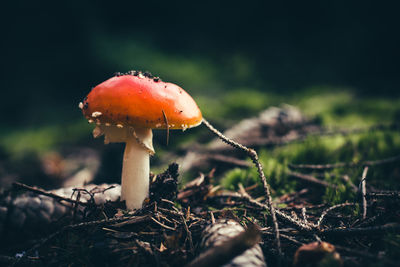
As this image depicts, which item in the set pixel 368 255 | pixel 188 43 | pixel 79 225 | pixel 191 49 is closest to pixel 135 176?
pixel 79 225

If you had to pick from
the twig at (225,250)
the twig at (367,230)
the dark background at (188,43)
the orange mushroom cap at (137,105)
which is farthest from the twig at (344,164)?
the dark background at (188,43)

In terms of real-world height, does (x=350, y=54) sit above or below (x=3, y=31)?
below

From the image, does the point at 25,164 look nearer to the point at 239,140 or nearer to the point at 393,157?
the point at 239,140

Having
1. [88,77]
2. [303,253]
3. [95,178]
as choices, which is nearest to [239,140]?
[95,178]

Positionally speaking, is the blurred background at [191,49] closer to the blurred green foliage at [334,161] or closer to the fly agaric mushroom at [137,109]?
the blurred green foliage at [334,161]

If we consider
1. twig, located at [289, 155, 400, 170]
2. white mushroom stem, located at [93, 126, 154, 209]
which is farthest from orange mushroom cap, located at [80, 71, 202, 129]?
twig, located at [289, 155, 400, 170]

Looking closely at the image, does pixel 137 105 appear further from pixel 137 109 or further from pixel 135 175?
pixel 135 175
